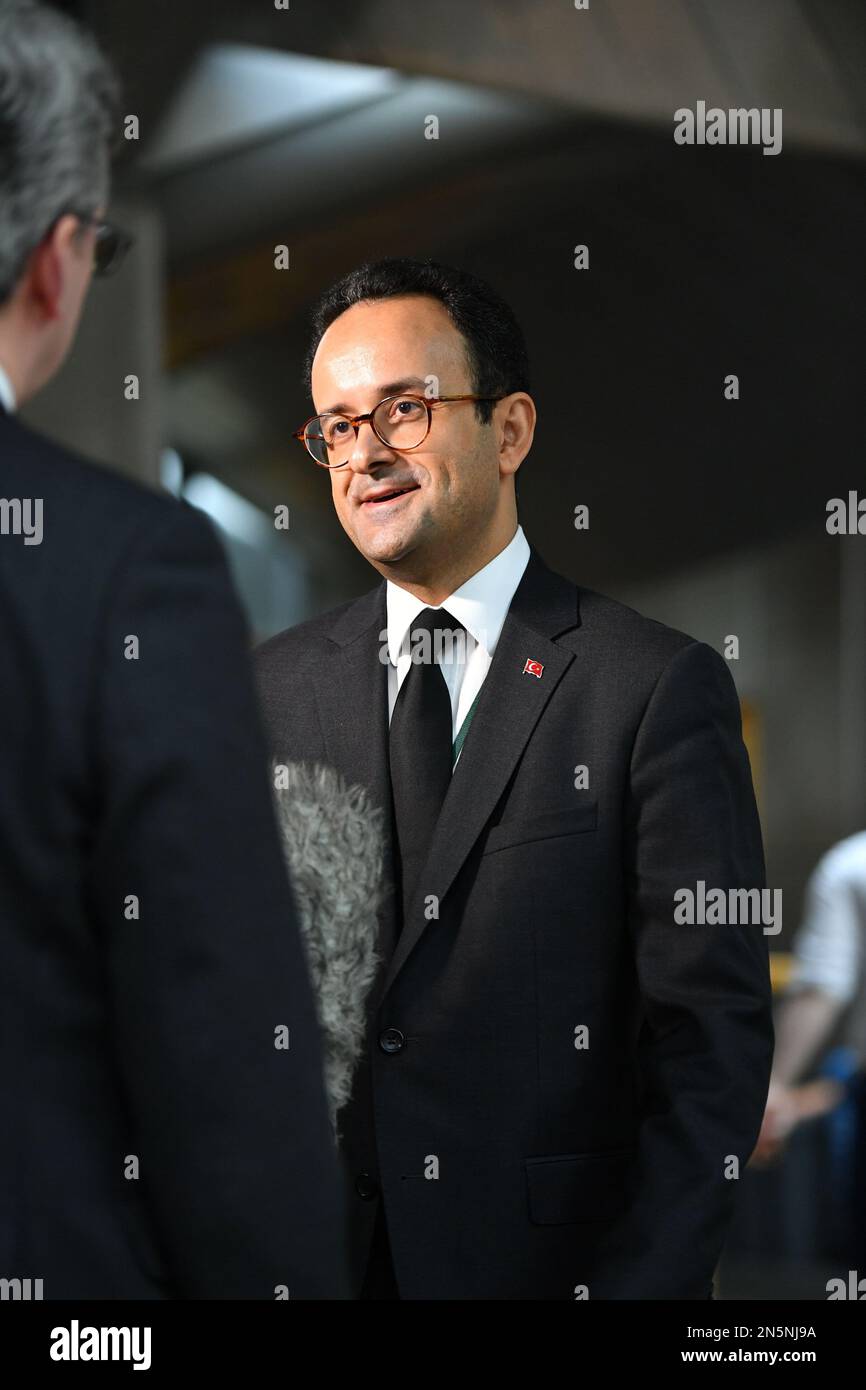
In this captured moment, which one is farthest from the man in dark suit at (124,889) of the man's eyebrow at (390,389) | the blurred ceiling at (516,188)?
the blurred ceiling at (516,188)

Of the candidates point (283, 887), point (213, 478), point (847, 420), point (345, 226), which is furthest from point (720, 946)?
point (847, 420)

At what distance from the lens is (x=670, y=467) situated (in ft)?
24.6

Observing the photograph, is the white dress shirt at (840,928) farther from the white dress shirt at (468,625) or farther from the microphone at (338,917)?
the microphone at (338,917)

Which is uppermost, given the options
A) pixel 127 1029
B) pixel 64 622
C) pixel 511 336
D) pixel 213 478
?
pixel 213 478

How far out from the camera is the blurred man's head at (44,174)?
3.91ft

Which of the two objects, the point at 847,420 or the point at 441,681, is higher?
the point at 847,420

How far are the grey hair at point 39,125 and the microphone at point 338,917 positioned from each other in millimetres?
865

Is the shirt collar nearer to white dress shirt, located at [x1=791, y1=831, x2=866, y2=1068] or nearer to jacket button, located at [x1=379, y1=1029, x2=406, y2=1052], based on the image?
jacket button, located at [x1=379, y1=1029, x2=406, y2=1052]

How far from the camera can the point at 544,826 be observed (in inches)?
76.5

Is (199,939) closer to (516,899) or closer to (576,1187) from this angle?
(516,899)

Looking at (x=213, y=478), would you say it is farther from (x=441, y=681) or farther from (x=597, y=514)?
(x=441, y=681)

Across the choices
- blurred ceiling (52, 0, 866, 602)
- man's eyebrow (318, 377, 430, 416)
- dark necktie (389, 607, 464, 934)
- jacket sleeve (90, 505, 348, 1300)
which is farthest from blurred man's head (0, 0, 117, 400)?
blurred ceiling (52, 0, 866, 602)

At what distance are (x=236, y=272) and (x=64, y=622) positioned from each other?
432 cm

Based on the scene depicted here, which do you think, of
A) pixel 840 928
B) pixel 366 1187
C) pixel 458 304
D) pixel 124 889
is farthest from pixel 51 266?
pixel 840 928
